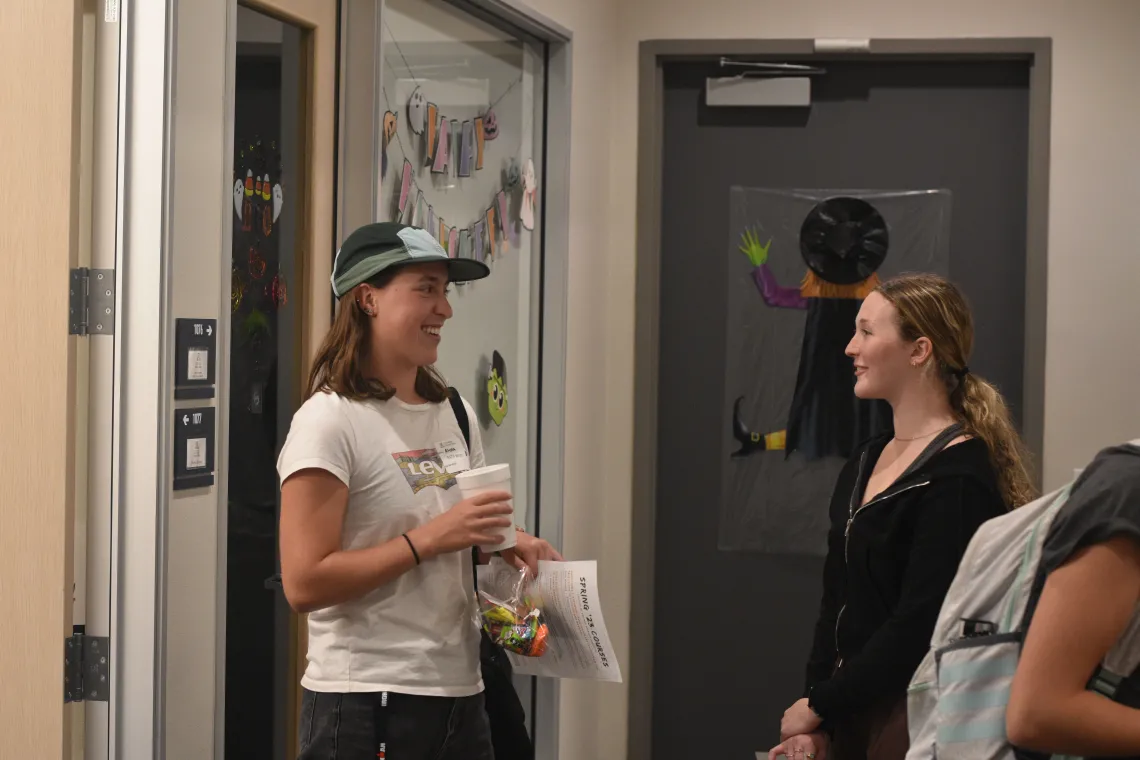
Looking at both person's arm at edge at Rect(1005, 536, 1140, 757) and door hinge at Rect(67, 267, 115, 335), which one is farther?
door hinge at Rect(67, 267, 115, 335)

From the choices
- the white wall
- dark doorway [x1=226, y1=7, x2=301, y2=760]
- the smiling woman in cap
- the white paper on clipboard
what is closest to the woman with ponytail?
the white paper on clipboard

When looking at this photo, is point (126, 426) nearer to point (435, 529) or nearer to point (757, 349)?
point (435, 529)

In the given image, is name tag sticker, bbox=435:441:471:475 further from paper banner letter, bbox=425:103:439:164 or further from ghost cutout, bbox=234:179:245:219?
paper banner letter, bbox=425:103:439:164

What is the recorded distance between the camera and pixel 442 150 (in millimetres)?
2600

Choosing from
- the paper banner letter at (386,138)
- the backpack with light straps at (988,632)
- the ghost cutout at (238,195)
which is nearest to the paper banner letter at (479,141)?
the paper banner letter at (386,138)

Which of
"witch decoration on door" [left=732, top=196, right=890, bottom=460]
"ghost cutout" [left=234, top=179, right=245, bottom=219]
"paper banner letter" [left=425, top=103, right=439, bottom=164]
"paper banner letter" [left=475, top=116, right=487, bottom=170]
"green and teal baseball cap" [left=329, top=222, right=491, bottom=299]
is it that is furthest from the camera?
"witch decoration on door" [left=732, top=196, right=890, bottom=460]

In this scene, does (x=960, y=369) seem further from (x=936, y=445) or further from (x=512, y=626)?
(x=512, y=626)

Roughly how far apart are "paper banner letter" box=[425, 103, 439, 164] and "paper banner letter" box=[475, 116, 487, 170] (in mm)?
208

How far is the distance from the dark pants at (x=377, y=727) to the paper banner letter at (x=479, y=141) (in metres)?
1.46

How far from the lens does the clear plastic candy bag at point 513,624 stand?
1740 mm

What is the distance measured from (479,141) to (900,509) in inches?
55.6

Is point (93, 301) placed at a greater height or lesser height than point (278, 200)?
lesser

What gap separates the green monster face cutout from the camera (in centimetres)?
291

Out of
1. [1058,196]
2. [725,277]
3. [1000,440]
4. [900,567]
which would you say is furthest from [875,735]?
[1058,196]
